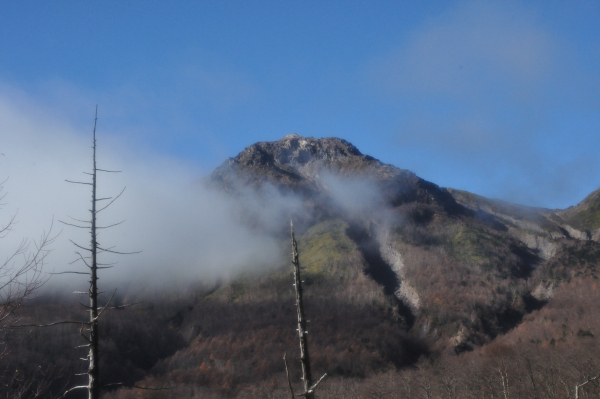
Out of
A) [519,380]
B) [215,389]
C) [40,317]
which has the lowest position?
[215,389]

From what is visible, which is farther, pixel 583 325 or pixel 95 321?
pixel 583 325

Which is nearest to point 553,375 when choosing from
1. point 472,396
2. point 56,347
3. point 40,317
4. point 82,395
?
point 472,396

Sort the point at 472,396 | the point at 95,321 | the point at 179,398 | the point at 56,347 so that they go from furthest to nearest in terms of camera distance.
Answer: the point at 56,347, the point at 179,398, the point at 472,396, the point at 95,321

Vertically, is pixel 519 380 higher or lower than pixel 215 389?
higher

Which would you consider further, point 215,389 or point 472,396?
point 215,389

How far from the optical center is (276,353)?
19662 cm

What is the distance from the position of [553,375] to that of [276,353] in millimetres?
114052

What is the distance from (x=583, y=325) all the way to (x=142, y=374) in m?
176

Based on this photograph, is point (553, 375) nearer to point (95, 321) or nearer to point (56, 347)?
point (95, 321)

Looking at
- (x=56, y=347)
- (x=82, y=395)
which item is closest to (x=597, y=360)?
(x=82, y=395)

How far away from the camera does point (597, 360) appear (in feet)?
345

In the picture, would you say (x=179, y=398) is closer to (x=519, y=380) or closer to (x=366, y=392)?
(x=366, y=392)

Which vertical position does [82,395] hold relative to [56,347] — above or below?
below

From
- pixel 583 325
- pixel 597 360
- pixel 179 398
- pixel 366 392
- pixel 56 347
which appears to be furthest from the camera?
pixel 583 325
